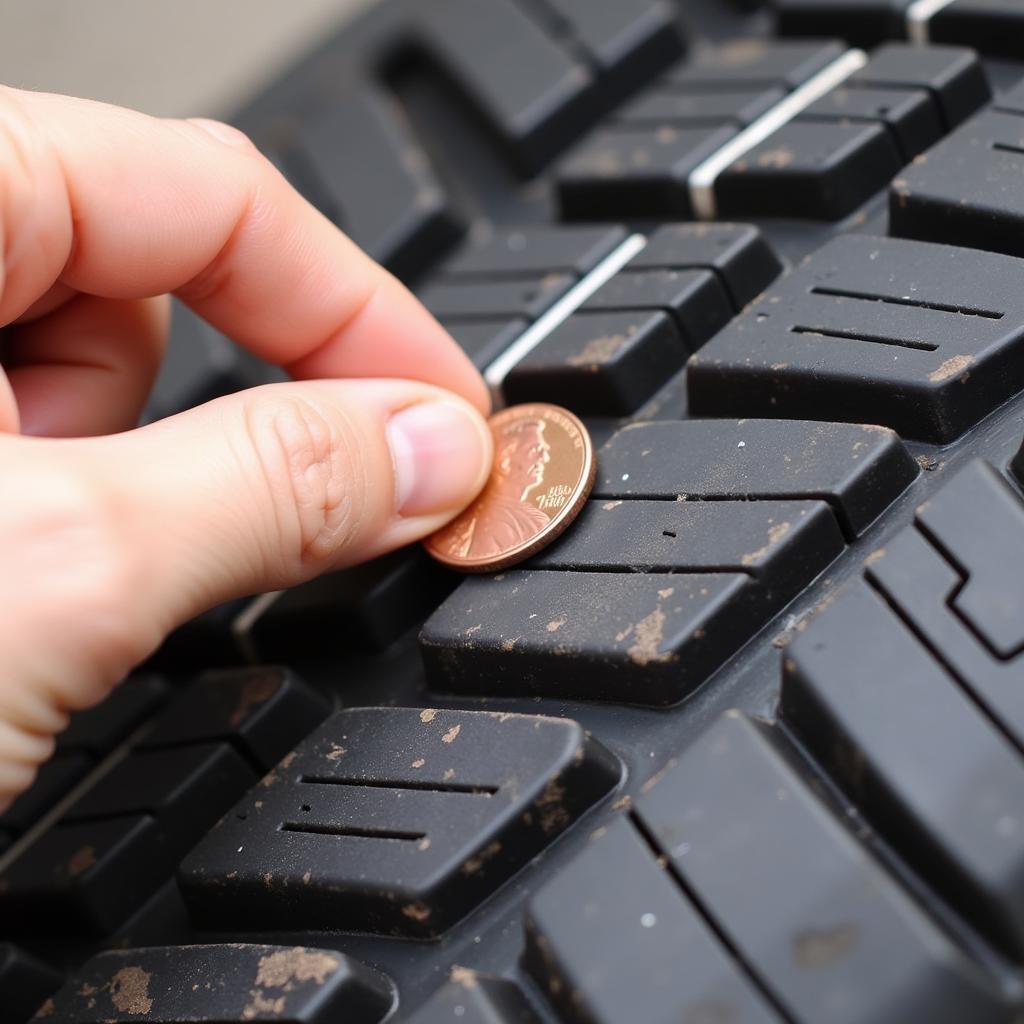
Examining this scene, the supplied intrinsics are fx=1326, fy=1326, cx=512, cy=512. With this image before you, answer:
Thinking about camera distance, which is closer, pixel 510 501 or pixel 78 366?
pixel 510 501

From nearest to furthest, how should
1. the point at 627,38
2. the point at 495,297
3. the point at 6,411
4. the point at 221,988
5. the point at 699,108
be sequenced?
the point at 221,988 → the point at 6,411 → the point at 495,297 → the point at 699,108 → the point at 627,38

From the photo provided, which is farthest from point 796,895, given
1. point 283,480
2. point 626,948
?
point 283,480

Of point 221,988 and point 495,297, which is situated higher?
point 495,297

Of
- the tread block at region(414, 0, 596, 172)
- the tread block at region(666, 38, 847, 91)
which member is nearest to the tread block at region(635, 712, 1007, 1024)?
the tread block at region(666, 38, 847, 91)

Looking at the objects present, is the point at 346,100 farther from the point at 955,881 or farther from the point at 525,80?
the point at 955,881

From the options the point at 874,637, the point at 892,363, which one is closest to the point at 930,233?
the point at 892,363

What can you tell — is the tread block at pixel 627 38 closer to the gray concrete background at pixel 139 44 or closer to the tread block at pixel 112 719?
the tread block at pixel 112 719

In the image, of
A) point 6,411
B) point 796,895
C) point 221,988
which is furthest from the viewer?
point 6,411

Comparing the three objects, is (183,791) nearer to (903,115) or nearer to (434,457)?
(434,457)
